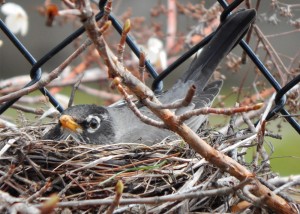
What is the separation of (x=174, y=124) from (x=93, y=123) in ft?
5.37

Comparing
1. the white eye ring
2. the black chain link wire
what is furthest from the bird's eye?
the black chain link wire

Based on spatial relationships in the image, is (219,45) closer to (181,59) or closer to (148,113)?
(148,113)

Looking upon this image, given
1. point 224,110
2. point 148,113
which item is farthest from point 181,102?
point 148,113

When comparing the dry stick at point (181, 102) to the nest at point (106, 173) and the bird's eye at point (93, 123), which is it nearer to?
the nest at point (106, 173)

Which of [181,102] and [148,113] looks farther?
[148,113]

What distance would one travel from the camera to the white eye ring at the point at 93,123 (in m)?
3.87

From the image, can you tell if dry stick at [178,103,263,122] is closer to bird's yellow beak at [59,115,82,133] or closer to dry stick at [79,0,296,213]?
dry stick at [79,0,296,213]

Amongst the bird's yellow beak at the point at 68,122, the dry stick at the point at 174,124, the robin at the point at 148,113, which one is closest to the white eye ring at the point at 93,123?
the robin at the point at 148,113

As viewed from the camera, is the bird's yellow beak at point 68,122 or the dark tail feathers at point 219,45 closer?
the dark tail feathers at point 219,45

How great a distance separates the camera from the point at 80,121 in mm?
3770

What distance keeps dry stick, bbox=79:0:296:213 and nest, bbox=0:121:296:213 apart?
0.67 ft

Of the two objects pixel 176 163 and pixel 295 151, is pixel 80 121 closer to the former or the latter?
pixel 176 163

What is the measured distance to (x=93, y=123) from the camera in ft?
12.8

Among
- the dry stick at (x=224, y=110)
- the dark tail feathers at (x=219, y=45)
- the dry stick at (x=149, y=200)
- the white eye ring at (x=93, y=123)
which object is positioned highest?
the dark tail feathers at (x=219, y=45)
